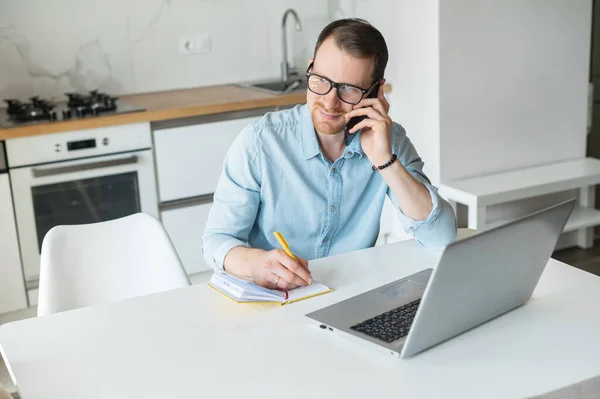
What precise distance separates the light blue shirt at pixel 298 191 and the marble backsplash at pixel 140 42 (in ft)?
6.23

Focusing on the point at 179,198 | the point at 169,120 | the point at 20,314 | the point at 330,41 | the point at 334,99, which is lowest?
the point at 20,314

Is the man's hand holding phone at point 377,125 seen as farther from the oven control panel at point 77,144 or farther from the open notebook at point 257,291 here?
the oven control panel at point 77,144

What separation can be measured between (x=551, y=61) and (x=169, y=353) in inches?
114

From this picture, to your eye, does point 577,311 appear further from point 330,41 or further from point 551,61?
point 551,61

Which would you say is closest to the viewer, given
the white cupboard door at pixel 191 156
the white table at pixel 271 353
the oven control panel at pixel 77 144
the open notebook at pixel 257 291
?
the white table at pixel 271 353

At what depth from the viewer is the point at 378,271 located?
69.1 inches

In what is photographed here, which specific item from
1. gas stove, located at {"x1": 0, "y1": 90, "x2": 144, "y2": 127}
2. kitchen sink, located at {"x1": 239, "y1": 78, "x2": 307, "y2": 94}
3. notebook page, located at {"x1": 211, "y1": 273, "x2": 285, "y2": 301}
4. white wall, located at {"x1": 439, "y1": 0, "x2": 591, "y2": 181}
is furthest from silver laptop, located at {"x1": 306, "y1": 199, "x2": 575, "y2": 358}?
kitchen sink, located at {"x1": 239, "y1": 78, "x2": 307, "y2": 94}

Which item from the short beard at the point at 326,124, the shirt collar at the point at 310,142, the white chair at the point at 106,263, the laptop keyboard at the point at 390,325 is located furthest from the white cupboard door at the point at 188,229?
the laptop keyboard at the point at 390,325

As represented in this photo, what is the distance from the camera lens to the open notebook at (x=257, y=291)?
1.60 m

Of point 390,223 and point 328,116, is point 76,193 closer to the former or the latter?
point 390,223

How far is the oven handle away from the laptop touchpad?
6.04 feet

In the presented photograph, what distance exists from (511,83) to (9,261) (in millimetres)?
2324

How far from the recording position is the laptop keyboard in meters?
1.42

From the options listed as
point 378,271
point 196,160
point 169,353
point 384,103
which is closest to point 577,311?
point 378,271
